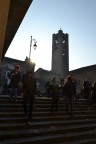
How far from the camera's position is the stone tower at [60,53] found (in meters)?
62.2

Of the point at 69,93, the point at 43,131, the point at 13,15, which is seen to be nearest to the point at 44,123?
the point at 43,131

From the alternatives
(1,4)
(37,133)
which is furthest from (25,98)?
(1,4)

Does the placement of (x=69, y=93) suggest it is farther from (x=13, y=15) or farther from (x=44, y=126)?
(x=13, y=15)

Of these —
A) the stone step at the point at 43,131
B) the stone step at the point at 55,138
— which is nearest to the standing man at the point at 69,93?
the stone step at the point at 43,131

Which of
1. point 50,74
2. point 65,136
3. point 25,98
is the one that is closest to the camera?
point 65,136

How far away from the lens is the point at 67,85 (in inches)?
418

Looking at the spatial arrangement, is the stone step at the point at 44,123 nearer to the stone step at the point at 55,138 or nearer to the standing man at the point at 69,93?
the stone step at the point at 55,138

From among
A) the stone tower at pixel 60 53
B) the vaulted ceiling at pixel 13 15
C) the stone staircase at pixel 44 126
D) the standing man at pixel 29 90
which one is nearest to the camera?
the vaulted ceiling at pixel 13 15

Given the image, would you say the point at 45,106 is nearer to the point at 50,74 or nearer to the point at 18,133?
the point at 18,133

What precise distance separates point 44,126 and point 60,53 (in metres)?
55.7

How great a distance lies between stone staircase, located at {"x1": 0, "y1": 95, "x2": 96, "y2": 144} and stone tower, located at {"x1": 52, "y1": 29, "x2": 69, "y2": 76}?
51.3 metres

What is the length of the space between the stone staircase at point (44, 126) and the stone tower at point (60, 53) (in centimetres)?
5128

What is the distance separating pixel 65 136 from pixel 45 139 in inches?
36.0

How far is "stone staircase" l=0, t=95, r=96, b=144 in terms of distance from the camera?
6.92 metres
